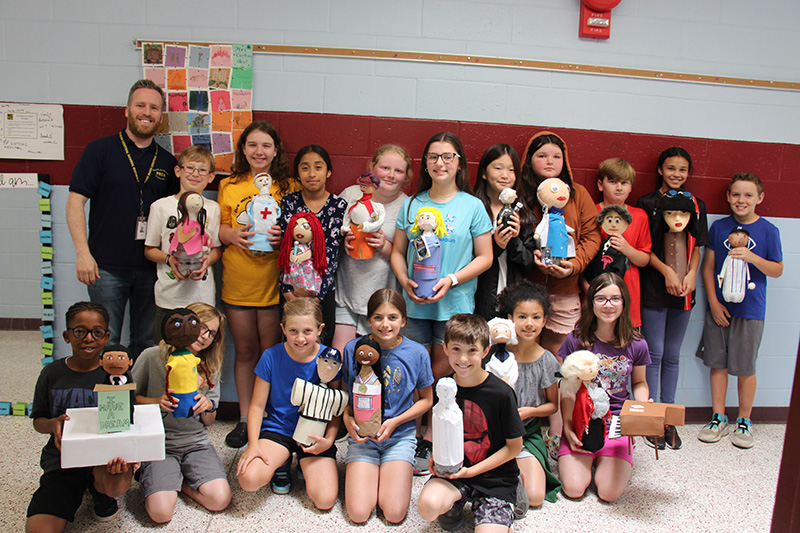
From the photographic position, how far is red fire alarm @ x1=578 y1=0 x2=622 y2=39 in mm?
3232

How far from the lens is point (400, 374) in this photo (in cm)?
251

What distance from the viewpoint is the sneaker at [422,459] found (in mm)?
2760

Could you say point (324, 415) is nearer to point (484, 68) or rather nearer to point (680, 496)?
point (680, 496)

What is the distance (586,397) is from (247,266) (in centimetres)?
188

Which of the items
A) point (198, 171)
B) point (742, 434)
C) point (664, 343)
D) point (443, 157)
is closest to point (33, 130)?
point (198, 171)

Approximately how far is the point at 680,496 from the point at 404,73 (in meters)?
2.74

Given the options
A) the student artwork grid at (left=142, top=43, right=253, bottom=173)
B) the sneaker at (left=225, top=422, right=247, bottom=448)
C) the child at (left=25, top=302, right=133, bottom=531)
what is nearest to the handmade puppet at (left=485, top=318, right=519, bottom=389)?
the sneaker at (left=225, top=422, right=247, bottom=448)

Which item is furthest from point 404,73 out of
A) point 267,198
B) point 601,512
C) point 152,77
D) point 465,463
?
point 601,512

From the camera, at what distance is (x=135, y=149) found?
3023 millimetres

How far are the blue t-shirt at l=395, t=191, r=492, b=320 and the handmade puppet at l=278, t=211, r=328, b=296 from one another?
47cm

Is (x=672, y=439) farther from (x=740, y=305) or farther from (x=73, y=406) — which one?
(x=73, y=406)

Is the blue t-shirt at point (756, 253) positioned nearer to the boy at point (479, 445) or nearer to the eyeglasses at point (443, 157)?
the eyeglasses at point (443, 157)

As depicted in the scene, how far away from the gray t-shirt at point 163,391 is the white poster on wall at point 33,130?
160 cm

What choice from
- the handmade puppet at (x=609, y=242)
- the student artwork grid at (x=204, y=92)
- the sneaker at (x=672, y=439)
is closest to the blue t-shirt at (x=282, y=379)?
the student artwork grid at (x=204, y=92)
